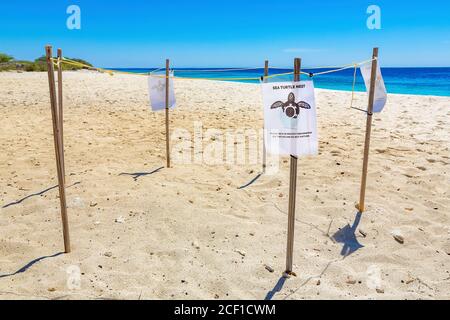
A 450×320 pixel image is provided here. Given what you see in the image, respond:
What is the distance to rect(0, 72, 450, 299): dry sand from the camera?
3154 mm

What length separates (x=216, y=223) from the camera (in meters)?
4.14

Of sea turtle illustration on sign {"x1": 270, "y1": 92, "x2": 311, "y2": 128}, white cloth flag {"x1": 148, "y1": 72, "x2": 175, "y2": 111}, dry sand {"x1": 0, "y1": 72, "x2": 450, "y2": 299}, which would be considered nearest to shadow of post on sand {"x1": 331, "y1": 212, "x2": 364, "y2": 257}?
dry sand {"x1": 0, "y1": 72, "x2": 450, "y2": 299}

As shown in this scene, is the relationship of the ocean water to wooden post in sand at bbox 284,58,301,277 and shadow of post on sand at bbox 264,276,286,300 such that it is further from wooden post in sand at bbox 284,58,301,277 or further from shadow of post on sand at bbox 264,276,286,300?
shadow of post on sand at bbox 264,276,286,300

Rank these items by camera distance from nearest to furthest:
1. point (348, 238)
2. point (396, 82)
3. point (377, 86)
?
point (348, 238) → point (377, 86) → point (396, 82)

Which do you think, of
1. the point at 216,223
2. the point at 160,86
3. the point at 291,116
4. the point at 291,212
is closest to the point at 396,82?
the point at 160,86

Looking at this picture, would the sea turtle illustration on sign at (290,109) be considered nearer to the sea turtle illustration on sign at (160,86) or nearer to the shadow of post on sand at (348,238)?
the shadow of post on sand at (348,238)

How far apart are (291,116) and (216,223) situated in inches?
66.7

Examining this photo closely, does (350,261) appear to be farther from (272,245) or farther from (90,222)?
(90,222)

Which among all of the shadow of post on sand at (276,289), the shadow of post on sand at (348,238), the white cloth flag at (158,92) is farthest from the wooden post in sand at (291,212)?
the white cloth flag at (158,92)

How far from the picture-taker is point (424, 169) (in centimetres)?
571

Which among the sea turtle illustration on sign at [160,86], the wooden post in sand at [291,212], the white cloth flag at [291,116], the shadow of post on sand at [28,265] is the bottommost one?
the shadow of post on sand at [28,265]

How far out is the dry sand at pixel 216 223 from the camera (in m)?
3.15

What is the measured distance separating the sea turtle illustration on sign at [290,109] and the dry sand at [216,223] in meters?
1.32

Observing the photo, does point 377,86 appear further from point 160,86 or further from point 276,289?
point 160,86
